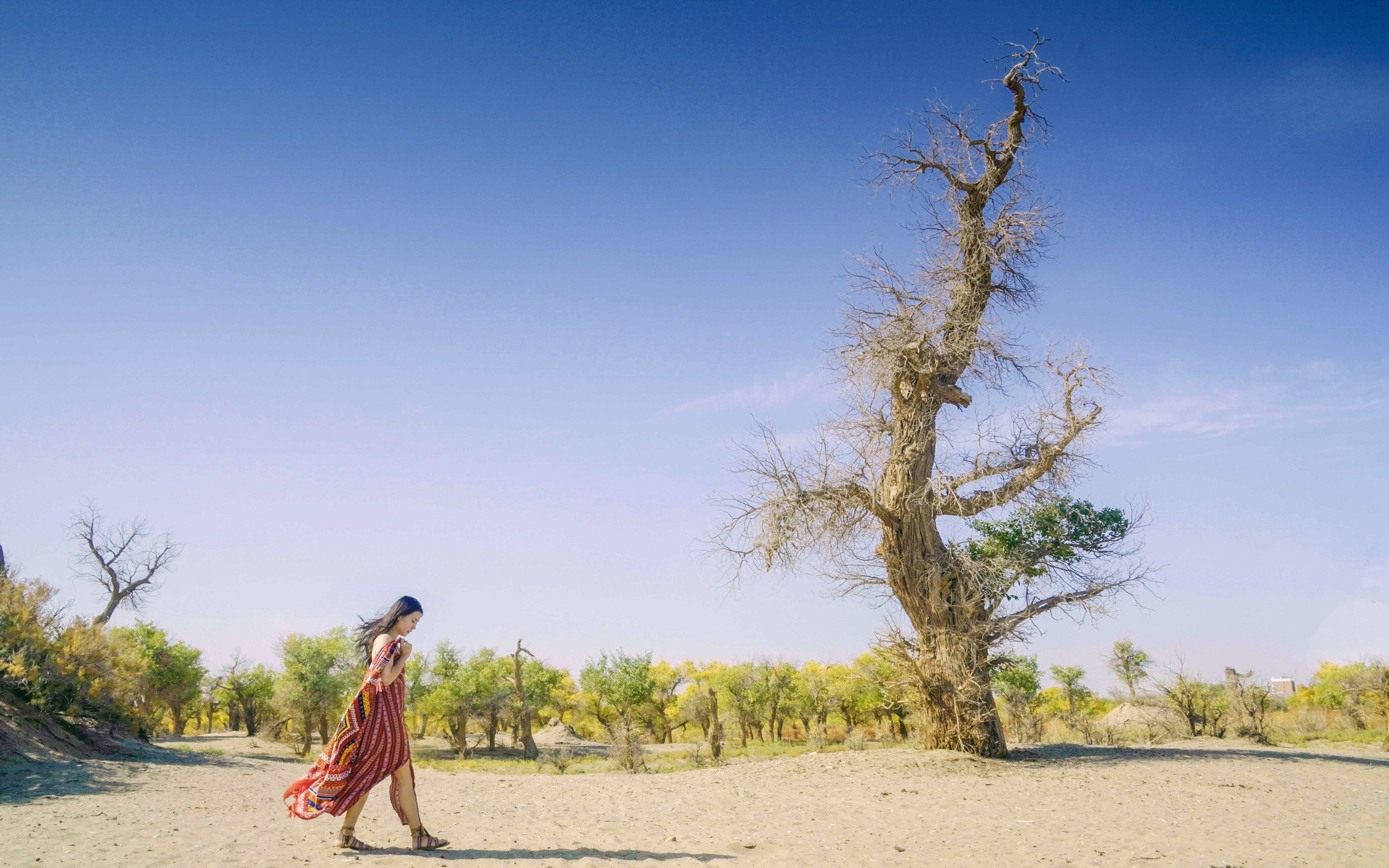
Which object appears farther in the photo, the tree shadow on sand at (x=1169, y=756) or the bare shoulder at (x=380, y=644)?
the tree shadow on sand at (x=1169, y=756)

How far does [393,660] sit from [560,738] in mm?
41539

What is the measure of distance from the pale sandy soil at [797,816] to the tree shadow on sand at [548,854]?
0.03 meters

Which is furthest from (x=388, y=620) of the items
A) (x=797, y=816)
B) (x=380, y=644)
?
(x=797, y=816)

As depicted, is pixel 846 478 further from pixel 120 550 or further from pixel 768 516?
pixel 120 550

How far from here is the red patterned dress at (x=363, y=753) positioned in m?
5.57

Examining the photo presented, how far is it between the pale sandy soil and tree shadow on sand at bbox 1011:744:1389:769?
11 cm

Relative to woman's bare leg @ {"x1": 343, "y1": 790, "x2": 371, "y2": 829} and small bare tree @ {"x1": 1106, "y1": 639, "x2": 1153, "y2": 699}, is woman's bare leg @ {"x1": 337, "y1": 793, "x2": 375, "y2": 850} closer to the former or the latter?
woman's bare leg @ {"x1": 343, "y1": 790, "x2": 371, "y2": 829}

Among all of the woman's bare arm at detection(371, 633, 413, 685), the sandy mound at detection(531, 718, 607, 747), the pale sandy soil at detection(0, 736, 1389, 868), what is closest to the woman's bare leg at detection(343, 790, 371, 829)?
the pale sandy soil at detection(0, 736, 1389, 868)

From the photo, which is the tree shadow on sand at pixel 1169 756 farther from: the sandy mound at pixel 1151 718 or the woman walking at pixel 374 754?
the woman walking at pixel 374 754

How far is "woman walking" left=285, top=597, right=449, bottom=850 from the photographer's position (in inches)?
220

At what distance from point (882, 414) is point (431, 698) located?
30.9 metres

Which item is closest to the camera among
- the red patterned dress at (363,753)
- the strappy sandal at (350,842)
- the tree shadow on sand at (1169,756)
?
the red patterned dress at (363,753)

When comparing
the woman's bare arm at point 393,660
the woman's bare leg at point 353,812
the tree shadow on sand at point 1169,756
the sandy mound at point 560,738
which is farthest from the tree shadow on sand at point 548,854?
the sandy mound at point 560,738

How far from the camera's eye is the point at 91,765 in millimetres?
12578
